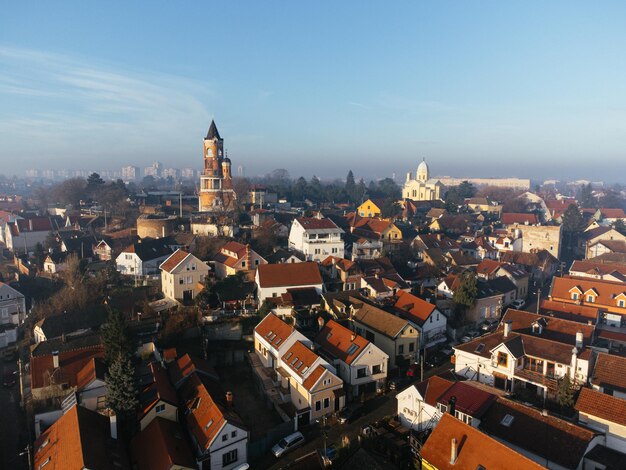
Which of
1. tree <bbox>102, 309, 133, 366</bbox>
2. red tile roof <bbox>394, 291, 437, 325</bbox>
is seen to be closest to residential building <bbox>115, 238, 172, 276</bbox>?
tree <bbox>102, 309, 133, 366</bbox>

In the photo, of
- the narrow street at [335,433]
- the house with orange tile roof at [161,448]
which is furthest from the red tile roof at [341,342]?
the house with orange tile roof at [161,448]

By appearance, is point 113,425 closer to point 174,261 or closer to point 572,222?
point 174,261

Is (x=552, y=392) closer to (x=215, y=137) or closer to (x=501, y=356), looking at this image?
(x=501, y=356)

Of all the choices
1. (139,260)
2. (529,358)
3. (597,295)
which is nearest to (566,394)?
(529,358)

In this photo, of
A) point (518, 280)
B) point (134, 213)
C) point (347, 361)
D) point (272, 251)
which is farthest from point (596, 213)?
point (134, 213)

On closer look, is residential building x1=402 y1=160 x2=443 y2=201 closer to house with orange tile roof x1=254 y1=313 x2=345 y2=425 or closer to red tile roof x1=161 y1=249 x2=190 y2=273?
red tile roof x1=161 y1=249 x2=190 y2=273
